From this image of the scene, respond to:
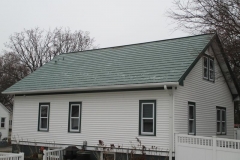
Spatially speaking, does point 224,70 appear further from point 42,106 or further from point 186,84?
point 42,106

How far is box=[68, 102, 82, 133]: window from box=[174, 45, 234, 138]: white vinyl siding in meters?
5.83

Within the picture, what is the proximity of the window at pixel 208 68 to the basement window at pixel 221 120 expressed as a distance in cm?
206

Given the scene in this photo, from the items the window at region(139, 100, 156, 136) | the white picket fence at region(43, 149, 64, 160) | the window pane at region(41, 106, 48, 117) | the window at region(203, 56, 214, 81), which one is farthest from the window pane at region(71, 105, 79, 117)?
the window at region(203, 56, 214, 81)

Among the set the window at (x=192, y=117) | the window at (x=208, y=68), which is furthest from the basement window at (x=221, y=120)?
the window at (x=192, y=117)

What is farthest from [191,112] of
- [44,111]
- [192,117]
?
[44,111]

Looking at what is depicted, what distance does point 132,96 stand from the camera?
16.4 meters

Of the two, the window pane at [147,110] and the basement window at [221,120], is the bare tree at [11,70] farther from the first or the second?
the window pane at [147,110]

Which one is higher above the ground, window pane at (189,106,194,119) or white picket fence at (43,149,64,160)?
window pane at (189,106,194,119)

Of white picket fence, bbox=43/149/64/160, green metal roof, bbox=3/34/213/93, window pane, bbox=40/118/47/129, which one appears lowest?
white picket fence, bbox=43/149/64/160

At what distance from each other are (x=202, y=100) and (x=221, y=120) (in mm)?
2897

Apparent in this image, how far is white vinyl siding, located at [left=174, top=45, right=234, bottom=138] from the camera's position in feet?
51.4

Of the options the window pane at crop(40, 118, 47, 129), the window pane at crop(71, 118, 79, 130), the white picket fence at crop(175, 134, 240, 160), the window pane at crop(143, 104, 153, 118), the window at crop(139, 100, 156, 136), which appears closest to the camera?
the white picket fence at crop(175, 134, 240, 160)

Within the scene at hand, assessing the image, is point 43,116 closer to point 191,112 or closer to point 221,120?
point 191,112

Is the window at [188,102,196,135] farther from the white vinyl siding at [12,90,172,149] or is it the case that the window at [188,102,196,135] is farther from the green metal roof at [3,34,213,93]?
the green metal roof at [3,34,213,93]
